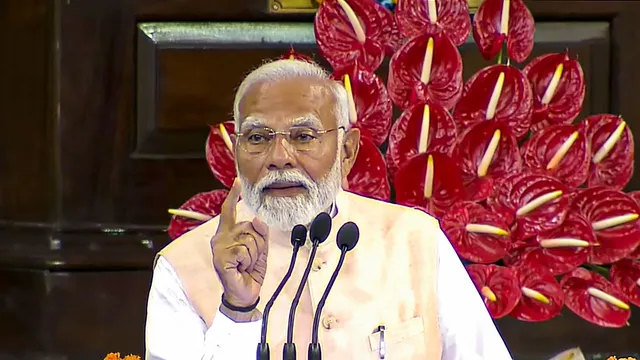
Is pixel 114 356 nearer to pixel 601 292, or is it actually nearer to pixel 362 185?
pixel 362 185

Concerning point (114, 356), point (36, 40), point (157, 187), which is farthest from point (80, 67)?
point (114, 356)

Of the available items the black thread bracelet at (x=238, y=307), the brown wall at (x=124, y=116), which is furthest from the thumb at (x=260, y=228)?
the brown wall at (x=124, y=116)

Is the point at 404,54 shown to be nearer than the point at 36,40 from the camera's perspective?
Yes

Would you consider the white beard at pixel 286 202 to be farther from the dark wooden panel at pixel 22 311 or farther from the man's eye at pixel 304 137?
the dark wooden panel at pixel 22 311

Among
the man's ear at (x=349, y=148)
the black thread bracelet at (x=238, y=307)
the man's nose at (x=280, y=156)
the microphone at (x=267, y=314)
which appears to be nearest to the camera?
the microphone at (x=267, y=314)

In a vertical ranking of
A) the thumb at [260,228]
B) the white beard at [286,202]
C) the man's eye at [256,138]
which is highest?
the man's eye at [256,138]

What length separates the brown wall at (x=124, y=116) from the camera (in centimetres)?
219

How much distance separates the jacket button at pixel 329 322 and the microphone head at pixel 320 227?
36 cm

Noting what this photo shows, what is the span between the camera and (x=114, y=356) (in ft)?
5.23

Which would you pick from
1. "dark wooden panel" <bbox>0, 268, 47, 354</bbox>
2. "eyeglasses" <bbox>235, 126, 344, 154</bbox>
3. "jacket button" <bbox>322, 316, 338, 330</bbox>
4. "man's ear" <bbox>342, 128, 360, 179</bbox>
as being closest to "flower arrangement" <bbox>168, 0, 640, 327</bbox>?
"man's ear" <bbox>342, 128, 360, 179</bbox>

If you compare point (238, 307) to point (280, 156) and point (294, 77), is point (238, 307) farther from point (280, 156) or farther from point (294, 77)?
point (294, 77)

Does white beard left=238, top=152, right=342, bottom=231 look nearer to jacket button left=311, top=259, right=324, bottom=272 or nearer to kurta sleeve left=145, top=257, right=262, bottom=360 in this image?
jacket button left=311, top=259, right=324, bottom=272

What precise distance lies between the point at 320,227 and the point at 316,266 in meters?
0.37

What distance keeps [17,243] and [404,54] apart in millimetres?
1147
